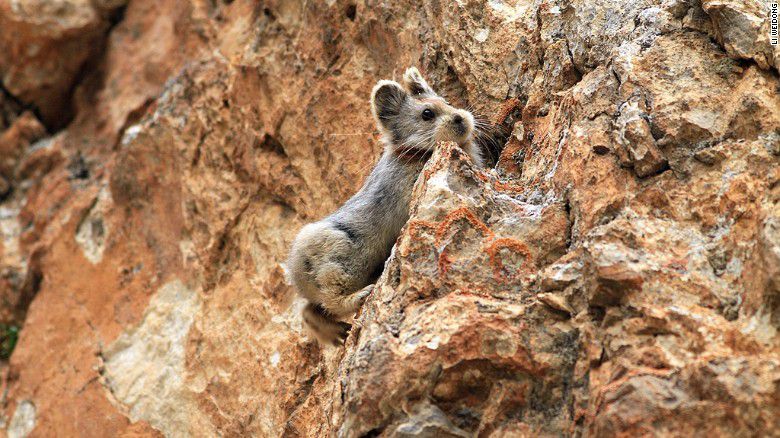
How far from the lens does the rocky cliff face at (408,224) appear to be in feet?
13.7

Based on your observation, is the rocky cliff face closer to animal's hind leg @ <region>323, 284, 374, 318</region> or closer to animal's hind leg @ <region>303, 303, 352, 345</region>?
animal's hind leg @ <region>303, 303, 352, 345</region>

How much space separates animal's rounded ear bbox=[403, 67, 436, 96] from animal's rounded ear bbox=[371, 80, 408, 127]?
81 mm

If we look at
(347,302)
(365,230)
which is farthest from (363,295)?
(365,230)

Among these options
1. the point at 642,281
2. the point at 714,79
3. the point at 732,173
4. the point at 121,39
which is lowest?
the point at 121,39

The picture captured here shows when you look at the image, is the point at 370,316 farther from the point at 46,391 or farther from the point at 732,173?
the point at 46,391

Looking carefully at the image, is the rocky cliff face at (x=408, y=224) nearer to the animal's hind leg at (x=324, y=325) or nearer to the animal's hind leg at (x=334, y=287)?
the animal's hind leg at (x=324, y=325)

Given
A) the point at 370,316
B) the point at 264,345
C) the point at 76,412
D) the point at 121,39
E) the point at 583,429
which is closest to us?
the point at 583,429

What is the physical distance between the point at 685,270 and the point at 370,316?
173 cm

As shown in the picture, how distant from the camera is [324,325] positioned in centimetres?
625

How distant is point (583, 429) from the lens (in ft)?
13.1

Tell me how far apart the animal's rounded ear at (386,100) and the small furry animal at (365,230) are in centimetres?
4

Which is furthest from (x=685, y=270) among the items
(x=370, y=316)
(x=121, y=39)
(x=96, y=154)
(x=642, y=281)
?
(x=121, y=39)

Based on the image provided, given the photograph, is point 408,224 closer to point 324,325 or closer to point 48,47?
point 324,325

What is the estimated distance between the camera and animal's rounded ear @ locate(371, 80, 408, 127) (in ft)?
22.2
